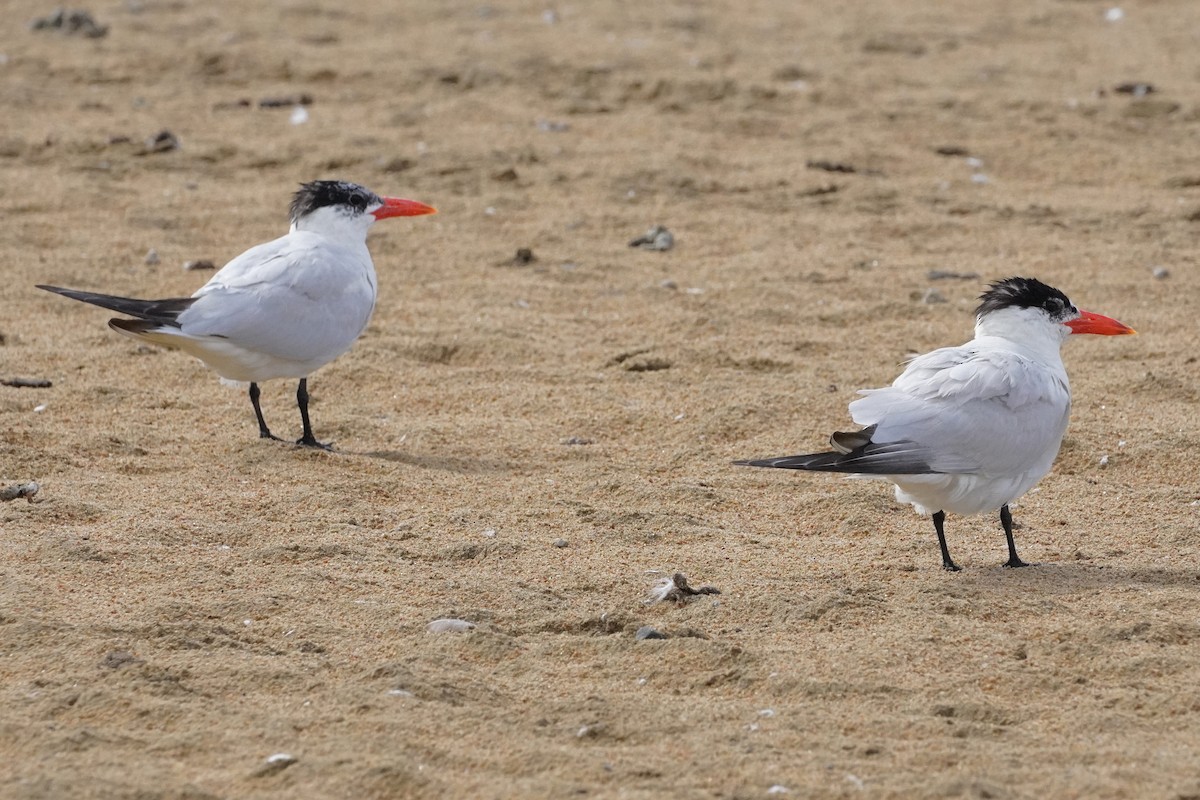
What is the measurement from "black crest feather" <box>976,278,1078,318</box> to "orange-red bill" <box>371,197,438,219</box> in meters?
2.65

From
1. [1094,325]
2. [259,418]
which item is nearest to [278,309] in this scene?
[259,418]

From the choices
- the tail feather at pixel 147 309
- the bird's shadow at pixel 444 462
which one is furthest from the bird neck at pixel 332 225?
the bird's shadow at pixel 444 462

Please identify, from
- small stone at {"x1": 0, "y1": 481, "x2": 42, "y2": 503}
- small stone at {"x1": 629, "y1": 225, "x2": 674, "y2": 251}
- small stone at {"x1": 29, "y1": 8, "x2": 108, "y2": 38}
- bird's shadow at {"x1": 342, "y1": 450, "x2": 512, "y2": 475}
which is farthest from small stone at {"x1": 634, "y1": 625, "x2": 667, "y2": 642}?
small stone at {"x1": 29, "y1": 8, "x2": 108, "y2": 38}

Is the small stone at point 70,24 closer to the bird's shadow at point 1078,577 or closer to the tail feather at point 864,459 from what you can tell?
the tail feather at point 864,459

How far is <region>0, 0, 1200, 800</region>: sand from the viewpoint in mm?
3766

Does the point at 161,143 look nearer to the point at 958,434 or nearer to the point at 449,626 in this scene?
the point at 449,626

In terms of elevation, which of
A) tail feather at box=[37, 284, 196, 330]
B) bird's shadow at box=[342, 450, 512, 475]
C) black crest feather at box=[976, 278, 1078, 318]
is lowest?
bird's shadow at box=[342, 450, 512, 475]

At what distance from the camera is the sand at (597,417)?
148 inches

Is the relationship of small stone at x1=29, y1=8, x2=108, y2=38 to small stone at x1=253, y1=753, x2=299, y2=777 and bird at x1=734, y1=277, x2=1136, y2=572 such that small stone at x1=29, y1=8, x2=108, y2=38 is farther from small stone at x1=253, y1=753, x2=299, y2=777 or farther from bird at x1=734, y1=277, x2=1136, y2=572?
small stone at x1=253, y1=753, x2=299, y2=777

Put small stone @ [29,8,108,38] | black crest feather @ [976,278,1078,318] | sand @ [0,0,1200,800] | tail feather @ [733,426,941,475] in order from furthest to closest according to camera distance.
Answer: small stone @ [29,8,108,38], black crest feather @ [976,278,1078,318], tail feather @ [733,426,941,475], sand @ [0,0,1200,800]

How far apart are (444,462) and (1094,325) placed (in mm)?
2442

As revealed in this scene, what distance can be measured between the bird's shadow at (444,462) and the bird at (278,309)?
0.21m

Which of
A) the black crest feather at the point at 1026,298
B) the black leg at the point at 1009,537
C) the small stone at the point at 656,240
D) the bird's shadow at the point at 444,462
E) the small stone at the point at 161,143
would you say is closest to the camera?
the black leg at the point at 1009,537

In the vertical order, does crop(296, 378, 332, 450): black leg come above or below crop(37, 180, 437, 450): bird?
below
